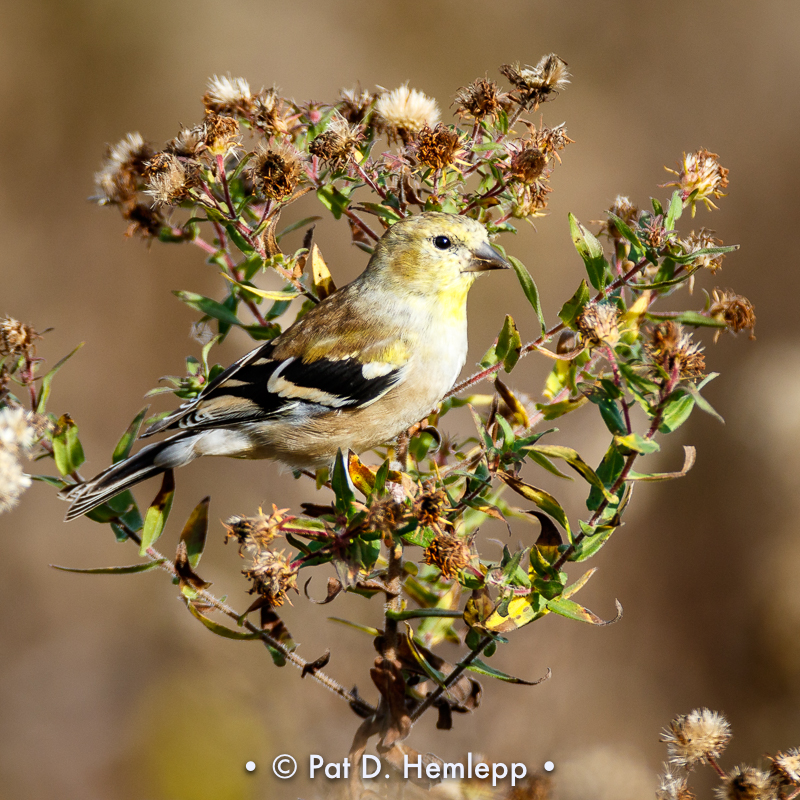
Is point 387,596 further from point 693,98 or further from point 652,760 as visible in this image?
point 693,98

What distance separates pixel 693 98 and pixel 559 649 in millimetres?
3283

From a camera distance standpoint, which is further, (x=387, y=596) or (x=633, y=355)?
(x=387, y=596)

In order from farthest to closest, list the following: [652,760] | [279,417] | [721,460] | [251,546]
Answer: [721,460], [652,760], [279,417], [251,546]

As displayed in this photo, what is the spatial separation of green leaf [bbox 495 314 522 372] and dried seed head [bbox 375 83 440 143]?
498mm

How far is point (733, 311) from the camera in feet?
4.64

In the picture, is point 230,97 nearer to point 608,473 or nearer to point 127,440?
point 127,440

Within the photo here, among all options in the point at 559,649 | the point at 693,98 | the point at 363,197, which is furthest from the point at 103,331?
the point at 693,98

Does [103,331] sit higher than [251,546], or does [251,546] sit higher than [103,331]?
[103,331]

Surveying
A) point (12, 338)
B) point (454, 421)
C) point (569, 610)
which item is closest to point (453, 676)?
point (569, 610)

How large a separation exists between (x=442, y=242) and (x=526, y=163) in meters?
0.55

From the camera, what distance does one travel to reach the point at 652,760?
2.78 m

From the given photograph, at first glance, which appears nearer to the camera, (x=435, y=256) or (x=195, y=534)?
(x=195, y=534)

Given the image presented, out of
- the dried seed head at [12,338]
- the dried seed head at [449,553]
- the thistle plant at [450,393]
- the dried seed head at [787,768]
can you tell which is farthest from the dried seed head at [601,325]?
the dried seed head at [12,338]

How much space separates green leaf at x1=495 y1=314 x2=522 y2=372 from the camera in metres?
1.54
